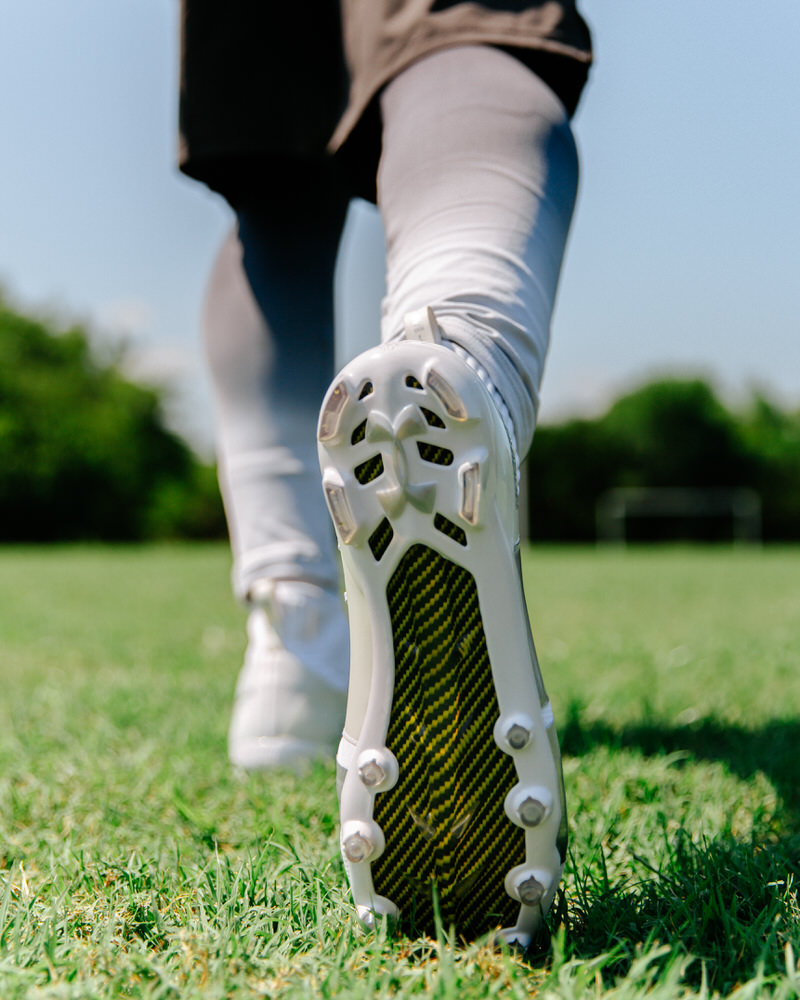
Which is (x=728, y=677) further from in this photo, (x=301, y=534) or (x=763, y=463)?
(x=763, y=463)

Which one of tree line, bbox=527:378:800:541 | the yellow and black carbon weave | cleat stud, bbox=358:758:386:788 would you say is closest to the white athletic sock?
the yellow and black carbon weave

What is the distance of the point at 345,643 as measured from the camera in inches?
50.4

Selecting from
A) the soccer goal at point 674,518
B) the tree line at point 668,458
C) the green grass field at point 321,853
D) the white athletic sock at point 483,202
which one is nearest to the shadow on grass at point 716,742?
the green grass field at point 321,853

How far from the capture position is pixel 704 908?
2.29 feet

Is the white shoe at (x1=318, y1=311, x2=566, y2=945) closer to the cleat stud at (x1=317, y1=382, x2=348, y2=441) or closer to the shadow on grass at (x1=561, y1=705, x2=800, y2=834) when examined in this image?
the cleat stud at (x1=317, y1=382, x2=348, y2=441)

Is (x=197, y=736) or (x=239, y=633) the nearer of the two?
(x=197, y=736)

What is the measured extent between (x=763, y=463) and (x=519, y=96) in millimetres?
26741

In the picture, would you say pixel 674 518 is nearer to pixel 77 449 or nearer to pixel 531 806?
pixel 77 449

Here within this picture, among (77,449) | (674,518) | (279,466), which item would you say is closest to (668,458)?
(674,518)

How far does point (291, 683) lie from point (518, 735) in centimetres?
62

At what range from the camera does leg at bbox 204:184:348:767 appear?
1236mm

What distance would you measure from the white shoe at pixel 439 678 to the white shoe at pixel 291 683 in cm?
55

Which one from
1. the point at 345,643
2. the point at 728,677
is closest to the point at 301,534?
the point at 345,643

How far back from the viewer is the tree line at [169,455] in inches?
936
